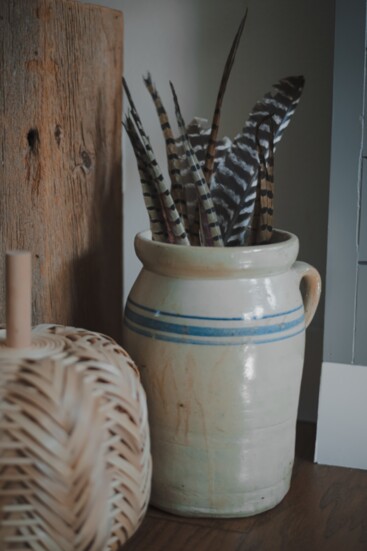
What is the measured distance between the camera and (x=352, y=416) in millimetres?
1049

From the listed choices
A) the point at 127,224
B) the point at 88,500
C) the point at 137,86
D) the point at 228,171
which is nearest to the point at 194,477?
the point at 88,500

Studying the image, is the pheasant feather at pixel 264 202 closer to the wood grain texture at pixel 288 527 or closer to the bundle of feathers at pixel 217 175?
the bundle of feathers at pixel 217 175

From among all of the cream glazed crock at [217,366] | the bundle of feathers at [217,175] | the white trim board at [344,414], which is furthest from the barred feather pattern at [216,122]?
the white trim board at [344,414]

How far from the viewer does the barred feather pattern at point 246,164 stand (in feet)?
3.20

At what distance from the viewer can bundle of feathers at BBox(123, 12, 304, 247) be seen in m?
0.94

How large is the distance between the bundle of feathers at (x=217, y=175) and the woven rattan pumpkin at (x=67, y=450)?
0.24 m

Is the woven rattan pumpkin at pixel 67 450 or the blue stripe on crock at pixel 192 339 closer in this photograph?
the woven rattan pumpkin at pixel 67 450

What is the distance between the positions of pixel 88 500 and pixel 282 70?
2.22 ft

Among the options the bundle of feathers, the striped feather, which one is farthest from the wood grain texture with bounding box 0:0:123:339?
the striped feather

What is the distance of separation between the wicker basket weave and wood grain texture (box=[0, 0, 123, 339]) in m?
0.25

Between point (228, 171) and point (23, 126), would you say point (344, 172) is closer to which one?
point (228, 171)

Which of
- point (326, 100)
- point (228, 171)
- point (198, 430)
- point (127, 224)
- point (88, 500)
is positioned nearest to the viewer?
point (88, 500)

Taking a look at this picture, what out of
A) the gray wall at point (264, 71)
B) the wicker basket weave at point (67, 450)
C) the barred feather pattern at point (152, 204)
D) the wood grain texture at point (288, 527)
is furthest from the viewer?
the gray wall at point (264, 71)

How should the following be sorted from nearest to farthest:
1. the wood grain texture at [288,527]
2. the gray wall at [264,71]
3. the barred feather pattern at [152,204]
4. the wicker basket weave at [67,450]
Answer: the wicker basket weave at [67,450], the wood grain texture at [288,527], the barred feather pattern at [152,204], the gray wall at [264,71]
